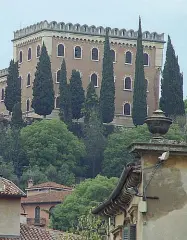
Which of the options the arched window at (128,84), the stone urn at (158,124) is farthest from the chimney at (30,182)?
the stone urn at (158,124)

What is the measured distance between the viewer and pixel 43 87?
6334 inches

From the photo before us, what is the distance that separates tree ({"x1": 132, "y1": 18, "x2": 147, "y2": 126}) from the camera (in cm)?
16150

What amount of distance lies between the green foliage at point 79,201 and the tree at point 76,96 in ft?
121

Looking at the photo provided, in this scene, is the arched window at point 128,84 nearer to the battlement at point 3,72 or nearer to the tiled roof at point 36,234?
the battlement at point 3,72

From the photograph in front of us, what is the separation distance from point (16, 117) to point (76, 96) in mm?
7441

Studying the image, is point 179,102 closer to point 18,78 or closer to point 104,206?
point 18,78

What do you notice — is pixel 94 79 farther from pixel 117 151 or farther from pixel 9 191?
pixel 9 191

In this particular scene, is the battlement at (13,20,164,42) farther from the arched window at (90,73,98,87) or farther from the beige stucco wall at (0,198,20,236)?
the beige stucco wall at (0,198,20,236)

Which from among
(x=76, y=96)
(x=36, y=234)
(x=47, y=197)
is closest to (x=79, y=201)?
(x=47, y=197)

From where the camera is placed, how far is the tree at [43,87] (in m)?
161

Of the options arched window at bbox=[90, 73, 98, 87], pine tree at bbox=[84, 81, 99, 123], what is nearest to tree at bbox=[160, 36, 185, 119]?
pine tree at bbox=[84, 81, 99, 123]

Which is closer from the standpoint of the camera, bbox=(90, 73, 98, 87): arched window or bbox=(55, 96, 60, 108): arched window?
bbox=(55, 96, 60, 108): arched window

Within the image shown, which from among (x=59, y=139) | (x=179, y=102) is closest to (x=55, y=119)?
(x=59, y=139)

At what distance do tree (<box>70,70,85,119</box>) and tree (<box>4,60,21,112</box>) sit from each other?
638cm
